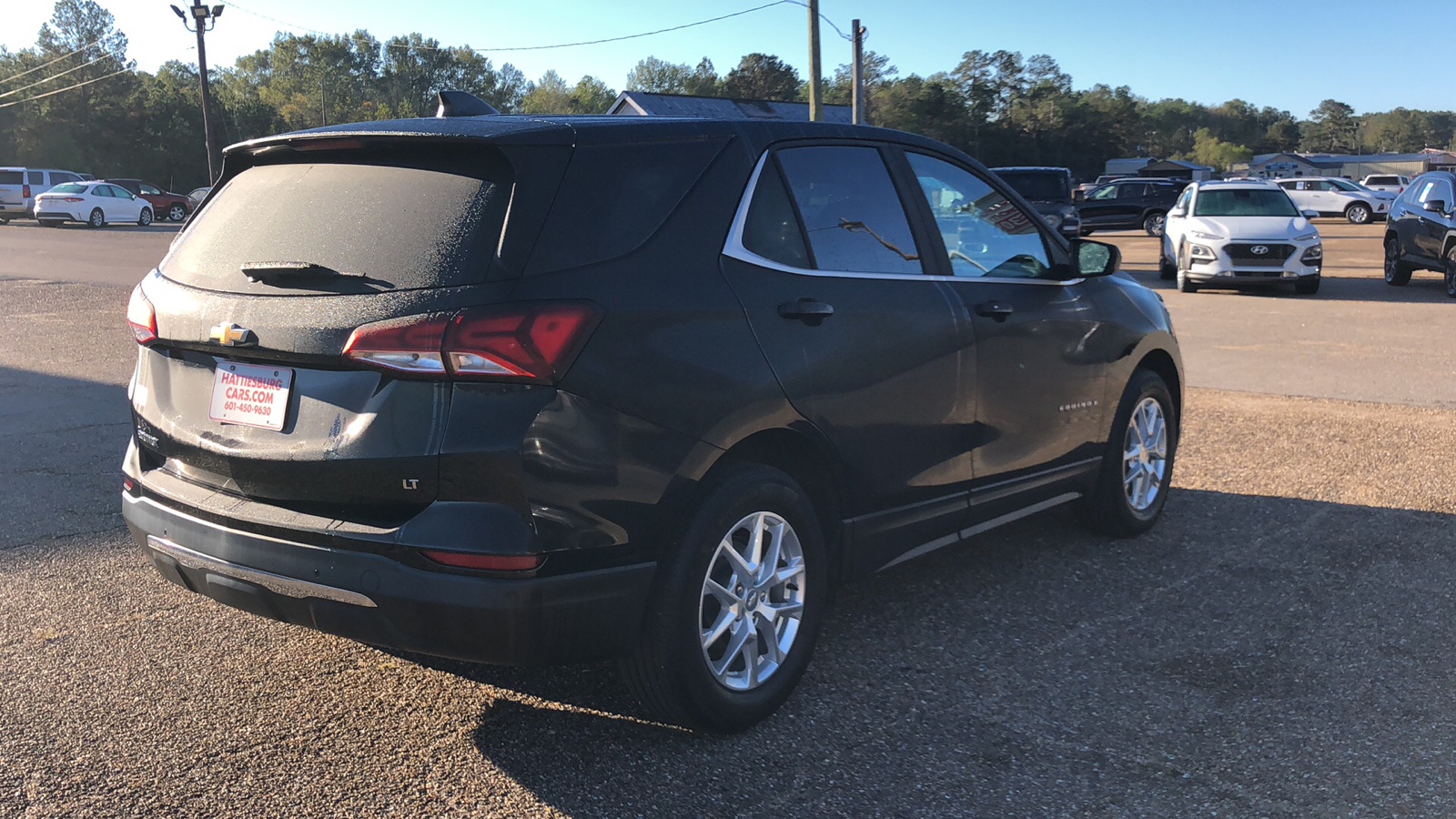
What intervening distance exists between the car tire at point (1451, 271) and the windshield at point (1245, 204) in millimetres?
2119

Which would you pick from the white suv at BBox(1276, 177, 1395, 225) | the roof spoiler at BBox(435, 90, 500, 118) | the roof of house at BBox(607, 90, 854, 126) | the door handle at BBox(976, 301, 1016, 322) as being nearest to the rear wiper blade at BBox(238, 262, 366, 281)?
the roof spoiler at BBox(435, 90, 500, 118)

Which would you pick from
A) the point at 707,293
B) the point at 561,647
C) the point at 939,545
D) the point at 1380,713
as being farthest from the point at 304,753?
the point at 1380,713

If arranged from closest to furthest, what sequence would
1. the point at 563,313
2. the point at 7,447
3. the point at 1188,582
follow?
the point at 563,313
the point at 1188,582
the point at 7,447

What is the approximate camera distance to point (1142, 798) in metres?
3.05

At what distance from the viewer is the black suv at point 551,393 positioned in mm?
2846

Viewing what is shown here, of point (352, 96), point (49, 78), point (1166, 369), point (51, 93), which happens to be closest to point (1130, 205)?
point (1166, 369)

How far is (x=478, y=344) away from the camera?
280 cm

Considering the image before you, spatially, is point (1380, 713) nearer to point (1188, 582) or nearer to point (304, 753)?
point (1188, 582)

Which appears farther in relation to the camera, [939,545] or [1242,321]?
[1242,321]

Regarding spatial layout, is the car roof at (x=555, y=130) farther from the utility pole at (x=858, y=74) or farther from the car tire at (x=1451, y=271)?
the utility pole at (x=858, y=74)

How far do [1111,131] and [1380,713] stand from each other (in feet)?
307

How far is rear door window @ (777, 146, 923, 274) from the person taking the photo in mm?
3766

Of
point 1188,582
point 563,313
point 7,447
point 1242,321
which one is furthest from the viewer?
point 1242,321

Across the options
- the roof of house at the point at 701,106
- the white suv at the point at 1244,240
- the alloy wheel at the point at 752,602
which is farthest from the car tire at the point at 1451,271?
the roof of house at the point at 701,106
